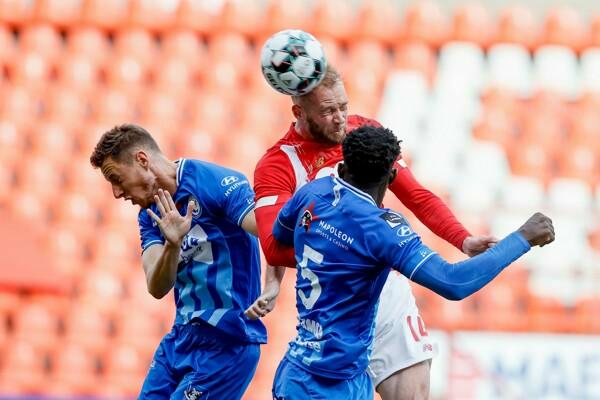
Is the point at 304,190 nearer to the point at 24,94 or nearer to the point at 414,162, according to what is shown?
the point at 414,162

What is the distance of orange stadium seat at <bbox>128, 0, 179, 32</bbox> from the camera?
11.5m

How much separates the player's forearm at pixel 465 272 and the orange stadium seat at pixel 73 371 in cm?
612

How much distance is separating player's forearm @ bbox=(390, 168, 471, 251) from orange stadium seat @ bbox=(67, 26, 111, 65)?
269 inches

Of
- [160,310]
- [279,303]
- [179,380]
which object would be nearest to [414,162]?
[279,303]

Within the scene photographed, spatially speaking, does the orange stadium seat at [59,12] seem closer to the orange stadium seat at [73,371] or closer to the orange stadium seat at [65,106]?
the orange stadium seat at [65,106]

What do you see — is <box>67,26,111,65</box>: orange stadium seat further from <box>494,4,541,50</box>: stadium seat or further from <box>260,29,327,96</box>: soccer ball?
<box>260,29,327,96</box>: soccer ball

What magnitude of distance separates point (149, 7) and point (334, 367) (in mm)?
7621

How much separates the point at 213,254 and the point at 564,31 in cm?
696

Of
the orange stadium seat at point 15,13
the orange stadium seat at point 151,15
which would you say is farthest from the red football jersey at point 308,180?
the orange stadium seat at point 15,13

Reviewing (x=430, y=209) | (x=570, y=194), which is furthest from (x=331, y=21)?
(x=430, y=209)

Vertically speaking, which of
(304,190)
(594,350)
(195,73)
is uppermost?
(195,73)

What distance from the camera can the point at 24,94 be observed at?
11.4m

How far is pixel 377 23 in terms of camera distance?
1145 cm

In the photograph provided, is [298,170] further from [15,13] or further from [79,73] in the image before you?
[15,13]
